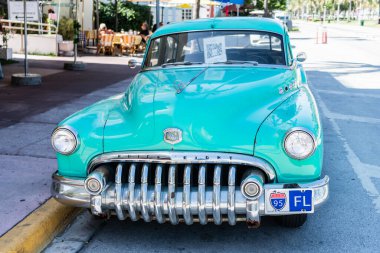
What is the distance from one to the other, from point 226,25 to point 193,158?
2.41 meters

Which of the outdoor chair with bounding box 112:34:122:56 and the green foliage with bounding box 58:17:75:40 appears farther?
the green foliage with bounding box 58:17:75:40

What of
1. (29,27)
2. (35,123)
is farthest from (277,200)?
(29,27)

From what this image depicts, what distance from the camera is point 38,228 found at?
3990 mm

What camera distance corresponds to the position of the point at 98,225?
4.44 metres

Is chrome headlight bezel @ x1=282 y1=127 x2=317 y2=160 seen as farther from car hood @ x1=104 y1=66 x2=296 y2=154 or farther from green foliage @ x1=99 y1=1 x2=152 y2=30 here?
green foliage @ x1=99 y1=1 x2=152 y2=30

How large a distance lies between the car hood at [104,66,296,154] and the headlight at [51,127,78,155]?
263mm

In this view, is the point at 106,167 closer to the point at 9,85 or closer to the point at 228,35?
the point at 228,35

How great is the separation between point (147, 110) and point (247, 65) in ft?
4.82

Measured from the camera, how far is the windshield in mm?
5355

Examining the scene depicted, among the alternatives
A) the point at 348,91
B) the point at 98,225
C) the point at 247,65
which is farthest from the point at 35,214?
the point at 348,91

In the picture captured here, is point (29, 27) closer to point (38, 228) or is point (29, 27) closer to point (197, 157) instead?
point (38, 228)

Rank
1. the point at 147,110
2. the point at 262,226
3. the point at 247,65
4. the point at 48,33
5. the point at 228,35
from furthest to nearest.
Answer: the point at 48,33 → the point at 228,35 → the point at 247,65 → the point at 262,226 → the point at 147,110

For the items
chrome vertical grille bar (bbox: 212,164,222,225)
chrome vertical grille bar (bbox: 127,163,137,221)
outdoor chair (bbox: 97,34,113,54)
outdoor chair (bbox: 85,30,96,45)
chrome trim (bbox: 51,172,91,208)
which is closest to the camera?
chrome vertical grille bar (bbox: 212,164,222,225)

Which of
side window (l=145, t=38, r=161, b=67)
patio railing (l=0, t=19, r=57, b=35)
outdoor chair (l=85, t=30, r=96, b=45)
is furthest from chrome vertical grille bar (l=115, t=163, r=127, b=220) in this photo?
outdoor chair (l=85, t=30, r=96, b=45)
